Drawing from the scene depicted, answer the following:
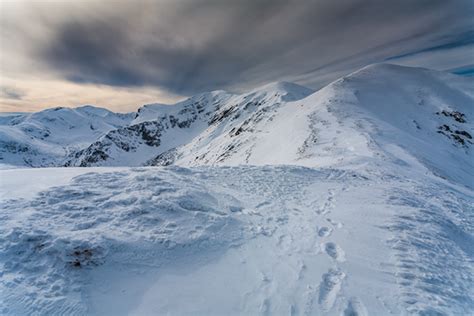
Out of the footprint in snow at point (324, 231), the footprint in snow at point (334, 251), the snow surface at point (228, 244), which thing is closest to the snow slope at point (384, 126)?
the snow surface at point (228, 244)

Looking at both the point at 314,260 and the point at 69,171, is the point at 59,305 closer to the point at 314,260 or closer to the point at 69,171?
the point at 314,260

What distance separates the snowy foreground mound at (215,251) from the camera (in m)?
4.47

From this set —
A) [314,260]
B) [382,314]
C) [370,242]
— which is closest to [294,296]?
[314,260]

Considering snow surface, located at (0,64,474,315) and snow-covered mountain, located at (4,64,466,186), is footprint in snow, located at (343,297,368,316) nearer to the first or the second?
snow surface, located at (0,64,474,315)

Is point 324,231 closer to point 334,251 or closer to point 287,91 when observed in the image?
point 334,251

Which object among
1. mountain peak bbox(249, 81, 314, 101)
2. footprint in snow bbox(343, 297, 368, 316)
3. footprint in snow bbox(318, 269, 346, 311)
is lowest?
footprint in snow bbox(343, 297, 368, 316)

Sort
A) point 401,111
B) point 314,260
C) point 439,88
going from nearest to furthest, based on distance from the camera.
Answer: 1. point 314,260
2. point 401,111
3. point 439,88

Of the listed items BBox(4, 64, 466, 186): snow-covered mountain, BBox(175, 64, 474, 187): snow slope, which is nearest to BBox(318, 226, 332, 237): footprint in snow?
BBox(4, 64, 466, 186): snow-covered mountain

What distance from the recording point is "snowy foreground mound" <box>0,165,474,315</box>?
4.47 m

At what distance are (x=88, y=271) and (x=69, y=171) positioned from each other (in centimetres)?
635

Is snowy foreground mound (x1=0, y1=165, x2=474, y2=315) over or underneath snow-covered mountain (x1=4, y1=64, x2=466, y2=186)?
over

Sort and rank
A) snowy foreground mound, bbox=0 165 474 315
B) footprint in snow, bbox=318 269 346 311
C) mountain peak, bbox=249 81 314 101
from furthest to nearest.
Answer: mountain peak, bbox=249 81 314 101
footprint in snow, bbox=318 269 346 311
snowy foreground mound, bbox=0 165 474 315

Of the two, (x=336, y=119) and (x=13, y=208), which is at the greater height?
(x=13, y=208)

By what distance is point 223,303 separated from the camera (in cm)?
448
